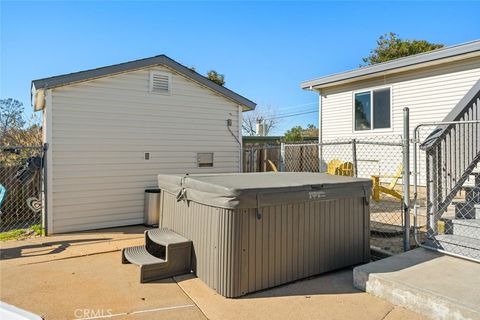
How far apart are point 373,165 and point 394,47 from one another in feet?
39.5

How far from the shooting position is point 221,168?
7.29m

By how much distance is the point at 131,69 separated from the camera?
607cm

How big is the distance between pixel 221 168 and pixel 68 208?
3.21 meters

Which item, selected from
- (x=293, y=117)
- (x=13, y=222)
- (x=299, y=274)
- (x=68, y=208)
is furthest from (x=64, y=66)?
(x=293, y=117)

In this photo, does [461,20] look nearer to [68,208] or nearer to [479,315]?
[479,315]

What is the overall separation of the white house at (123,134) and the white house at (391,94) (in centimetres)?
373

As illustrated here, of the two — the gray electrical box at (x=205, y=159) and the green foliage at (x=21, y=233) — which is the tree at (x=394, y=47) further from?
the green foliage at (x=21, y=233)

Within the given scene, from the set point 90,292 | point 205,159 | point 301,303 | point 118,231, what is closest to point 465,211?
point 301,303

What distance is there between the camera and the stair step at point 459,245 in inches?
126

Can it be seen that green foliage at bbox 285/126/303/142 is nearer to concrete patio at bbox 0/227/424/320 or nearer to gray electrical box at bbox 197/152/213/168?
gray electrical box at bbox 197/152/213/168

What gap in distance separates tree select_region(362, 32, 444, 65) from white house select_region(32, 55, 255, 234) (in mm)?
14039

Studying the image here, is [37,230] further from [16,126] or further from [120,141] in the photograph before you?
[16,126]

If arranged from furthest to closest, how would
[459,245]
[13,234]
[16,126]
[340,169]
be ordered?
[16,126] < [340,169] < [13,234] < [459,245]

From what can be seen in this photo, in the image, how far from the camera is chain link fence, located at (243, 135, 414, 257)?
4936mm
